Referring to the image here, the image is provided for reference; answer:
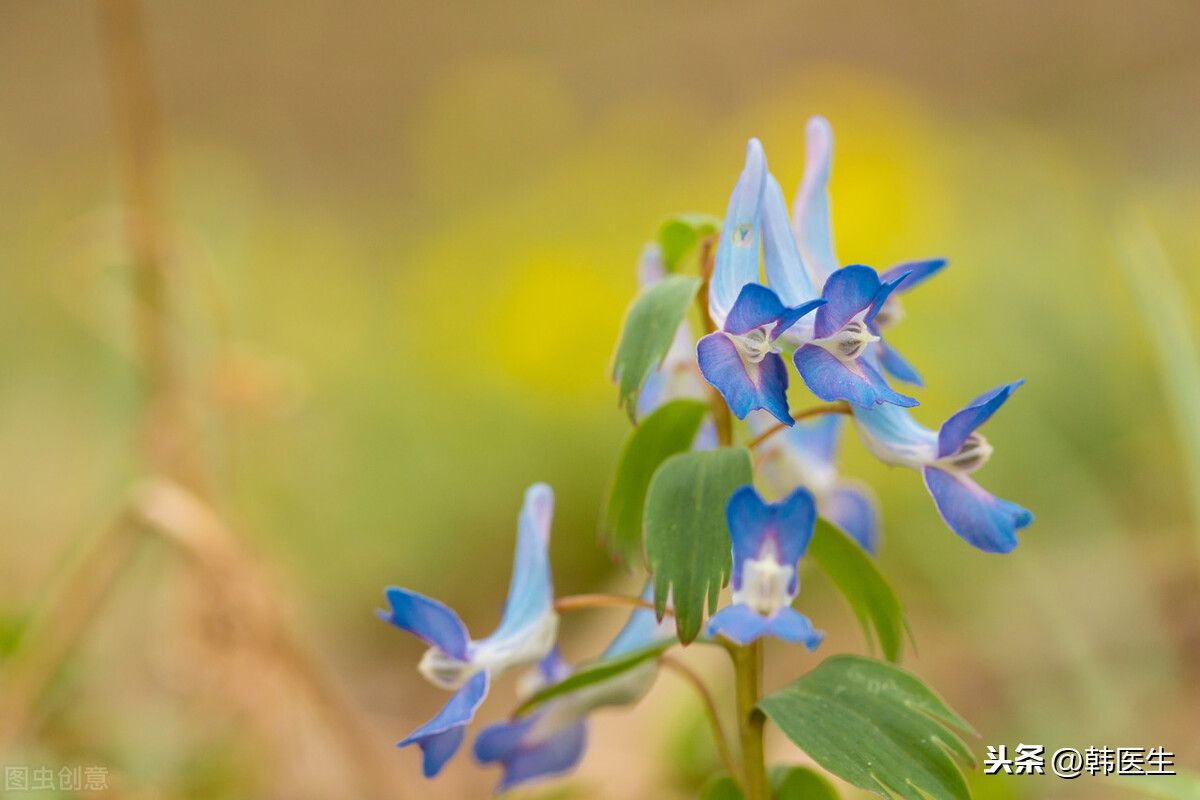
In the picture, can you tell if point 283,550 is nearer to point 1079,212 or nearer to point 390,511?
point 390,511

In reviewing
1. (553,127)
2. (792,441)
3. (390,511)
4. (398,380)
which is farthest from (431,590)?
(553,127)

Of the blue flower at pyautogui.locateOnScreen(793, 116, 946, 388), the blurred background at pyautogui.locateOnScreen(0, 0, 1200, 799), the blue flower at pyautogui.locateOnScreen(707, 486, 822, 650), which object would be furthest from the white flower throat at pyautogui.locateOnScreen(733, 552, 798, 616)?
the blurred background at pyautogui.locateOnScreen(0, 0, 1200, 799)

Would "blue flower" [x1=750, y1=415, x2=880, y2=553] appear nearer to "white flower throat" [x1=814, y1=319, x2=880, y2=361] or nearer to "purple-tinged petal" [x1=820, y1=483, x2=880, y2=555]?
"purple-tinged petal" [x1=820, y1=483, x2=880, y2=555]

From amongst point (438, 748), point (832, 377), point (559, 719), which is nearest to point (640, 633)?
point (559, 719)

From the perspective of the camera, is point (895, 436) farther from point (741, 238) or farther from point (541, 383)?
point (541, 383)

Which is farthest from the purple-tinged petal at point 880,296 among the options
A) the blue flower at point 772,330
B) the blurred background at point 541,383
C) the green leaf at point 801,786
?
the blurred background at point 541,383

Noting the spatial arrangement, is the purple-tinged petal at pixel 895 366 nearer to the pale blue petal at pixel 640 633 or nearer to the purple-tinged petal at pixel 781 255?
the purple-tinged petal at pixel 781 255
